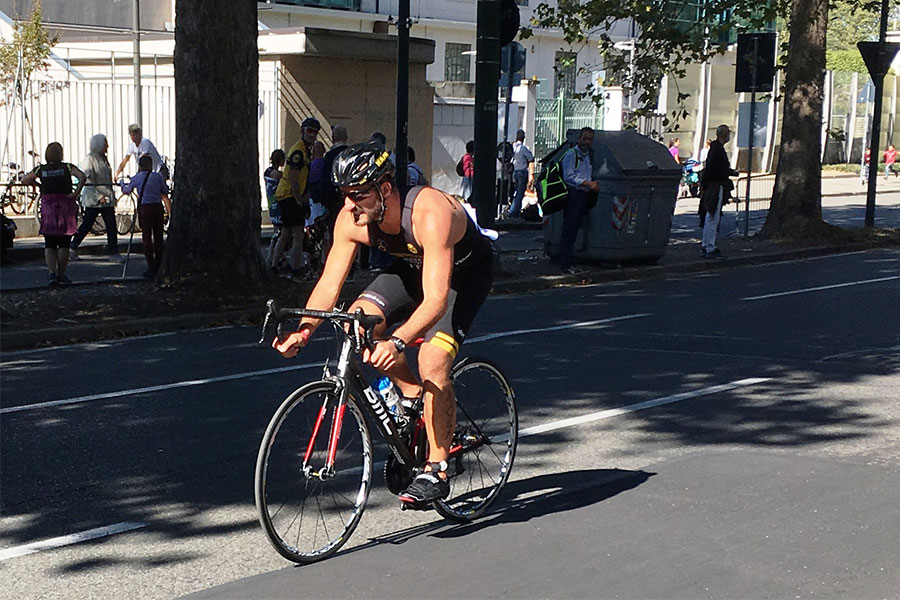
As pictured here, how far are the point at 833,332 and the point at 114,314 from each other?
→ 694cm

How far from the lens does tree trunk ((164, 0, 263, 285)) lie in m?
13.1

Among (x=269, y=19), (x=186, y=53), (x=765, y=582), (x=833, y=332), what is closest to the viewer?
(x=765, y=582)

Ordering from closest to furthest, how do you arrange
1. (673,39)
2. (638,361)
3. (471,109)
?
(638,361) < (673,39) < (471,109)

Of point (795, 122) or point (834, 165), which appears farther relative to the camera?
point (834, 165)

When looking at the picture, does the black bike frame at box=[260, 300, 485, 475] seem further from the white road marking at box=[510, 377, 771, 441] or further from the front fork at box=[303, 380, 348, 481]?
the white road marking at box=[510, 377, 771, 441]

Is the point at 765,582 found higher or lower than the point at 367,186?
lower

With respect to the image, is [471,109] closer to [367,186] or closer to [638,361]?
[638,361]

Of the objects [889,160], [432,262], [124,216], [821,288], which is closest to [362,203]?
[432,262]

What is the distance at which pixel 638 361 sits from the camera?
1041cm

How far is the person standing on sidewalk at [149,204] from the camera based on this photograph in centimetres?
1545

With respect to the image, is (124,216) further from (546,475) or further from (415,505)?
(415,505)

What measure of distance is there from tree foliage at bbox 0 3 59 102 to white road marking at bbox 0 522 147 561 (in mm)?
17863

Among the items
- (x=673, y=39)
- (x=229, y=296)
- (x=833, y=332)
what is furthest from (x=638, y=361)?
(x=673, y=39)

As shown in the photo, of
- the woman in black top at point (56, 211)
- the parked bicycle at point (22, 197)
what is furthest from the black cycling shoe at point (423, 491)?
the parked bicycle at point (22, 197)
